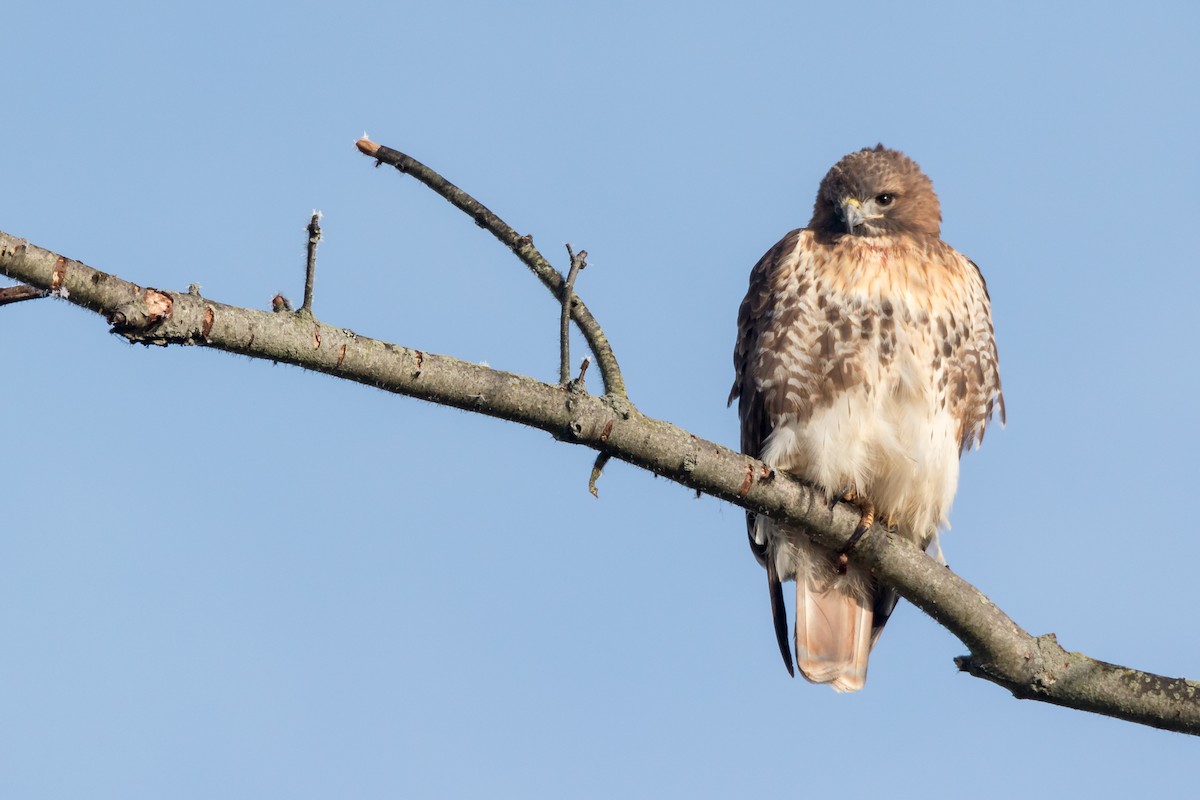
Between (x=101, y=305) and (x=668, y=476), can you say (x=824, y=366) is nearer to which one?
(x=668, y=476)

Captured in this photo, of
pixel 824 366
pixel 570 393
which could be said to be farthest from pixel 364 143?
pixel 824 366

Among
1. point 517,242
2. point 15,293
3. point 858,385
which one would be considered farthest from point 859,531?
point 15,293

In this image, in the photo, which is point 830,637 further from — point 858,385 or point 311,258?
point 311,258

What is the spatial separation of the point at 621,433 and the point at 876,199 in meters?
2.87

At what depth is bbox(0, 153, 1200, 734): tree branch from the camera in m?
3.07

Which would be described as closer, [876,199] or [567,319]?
[567,319]

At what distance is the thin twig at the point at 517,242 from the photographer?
3.73m

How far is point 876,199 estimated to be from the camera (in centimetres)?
619

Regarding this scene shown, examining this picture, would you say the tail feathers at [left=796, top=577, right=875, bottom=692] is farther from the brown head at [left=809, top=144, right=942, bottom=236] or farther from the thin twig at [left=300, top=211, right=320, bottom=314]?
the thin twig at [left=300, top=211, right=320, bottom=314]

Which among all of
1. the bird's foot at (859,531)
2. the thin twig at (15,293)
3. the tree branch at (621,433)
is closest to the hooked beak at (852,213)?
the bird's foot at (859,531)

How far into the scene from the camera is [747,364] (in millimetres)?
5730

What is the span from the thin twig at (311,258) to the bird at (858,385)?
7.40 feet

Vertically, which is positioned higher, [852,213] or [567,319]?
[852,213]

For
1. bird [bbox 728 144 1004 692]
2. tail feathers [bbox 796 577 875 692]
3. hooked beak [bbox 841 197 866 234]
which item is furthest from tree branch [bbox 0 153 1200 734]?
hooked beak [bbox 841 197 866 234]
